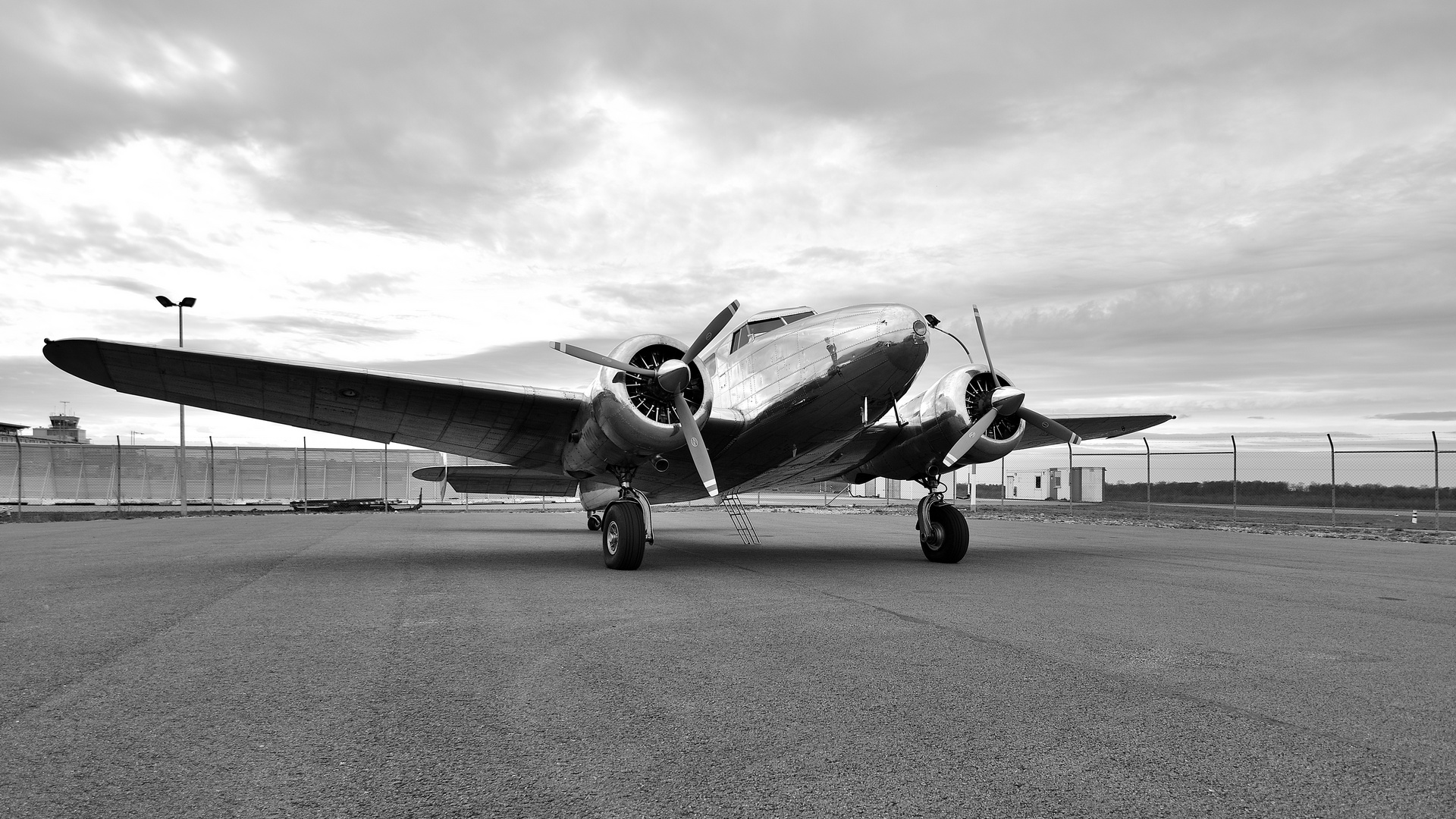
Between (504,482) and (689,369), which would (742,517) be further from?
(689,369)

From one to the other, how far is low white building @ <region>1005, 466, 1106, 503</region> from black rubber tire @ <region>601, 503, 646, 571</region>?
42157 mm

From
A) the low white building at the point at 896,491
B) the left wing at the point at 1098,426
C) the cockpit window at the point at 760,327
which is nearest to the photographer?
the cockpit window at the point at 760,327

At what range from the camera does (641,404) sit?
13.1 metres

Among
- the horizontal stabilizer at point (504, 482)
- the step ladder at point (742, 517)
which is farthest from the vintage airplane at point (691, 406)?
the horizontal stabilizer at point (504, 482)

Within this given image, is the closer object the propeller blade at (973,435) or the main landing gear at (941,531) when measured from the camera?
the propeller blade at (973,435)

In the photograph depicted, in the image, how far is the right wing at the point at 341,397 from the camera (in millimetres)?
12281

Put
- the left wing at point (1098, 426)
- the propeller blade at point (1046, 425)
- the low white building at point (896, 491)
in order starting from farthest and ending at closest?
the low white building at point (896, 491) < the left wing at point (1098, 426) < the propeller blade at point (1046, 425)

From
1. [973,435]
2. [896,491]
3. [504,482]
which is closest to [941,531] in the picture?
[973,435]

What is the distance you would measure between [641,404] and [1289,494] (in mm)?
50353

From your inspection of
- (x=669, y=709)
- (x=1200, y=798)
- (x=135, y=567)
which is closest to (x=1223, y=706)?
(x=1200, y=798)

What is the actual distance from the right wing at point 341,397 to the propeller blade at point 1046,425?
26.0 ft

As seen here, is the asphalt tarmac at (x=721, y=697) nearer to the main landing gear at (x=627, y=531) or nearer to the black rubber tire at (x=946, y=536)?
the main landing gear at (x=627, y=531)

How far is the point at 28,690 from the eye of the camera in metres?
5.11

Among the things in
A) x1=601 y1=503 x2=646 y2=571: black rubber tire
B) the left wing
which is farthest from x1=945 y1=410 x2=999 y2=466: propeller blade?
x1=601 y1=503 x2=646 y2=571: black rubber tire
